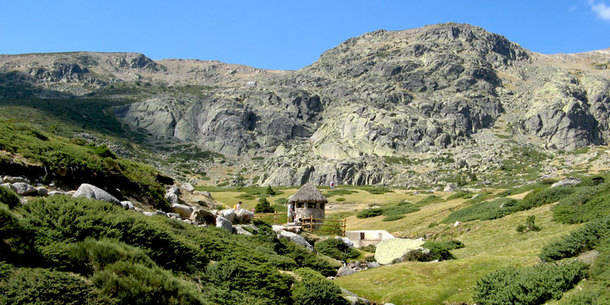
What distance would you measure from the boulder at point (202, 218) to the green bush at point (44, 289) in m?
10.2

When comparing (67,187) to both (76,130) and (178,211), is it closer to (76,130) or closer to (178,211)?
(178,211)

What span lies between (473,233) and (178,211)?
816 inches

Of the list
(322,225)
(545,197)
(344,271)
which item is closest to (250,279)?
(344,271)

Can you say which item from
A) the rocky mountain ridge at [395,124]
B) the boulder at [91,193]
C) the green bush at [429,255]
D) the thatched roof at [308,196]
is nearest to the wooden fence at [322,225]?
the thatched roof at [308,196]

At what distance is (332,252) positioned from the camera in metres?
26.7

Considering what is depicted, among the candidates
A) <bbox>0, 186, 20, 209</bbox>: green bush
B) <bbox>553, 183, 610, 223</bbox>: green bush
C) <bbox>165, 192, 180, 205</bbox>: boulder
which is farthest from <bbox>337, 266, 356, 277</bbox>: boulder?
<bbox>0, 186, 20, 209</bbox>: green bush

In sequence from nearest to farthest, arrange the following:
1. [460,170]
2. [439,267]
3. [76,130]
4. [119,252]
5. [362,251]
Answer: [119,252], [439,267], [362,251], [460,170], [76,130]

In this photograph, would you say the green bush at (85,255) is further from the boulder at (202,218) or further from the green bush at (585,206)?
the green bush at (585,206)

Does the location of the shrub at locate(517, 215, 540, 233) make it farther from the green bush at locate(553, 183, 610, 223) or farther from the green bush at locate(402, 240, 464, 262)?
the green bush at locate(402, 240, 464, 262)

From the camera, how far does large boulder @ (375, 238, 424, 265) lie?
2469 cm

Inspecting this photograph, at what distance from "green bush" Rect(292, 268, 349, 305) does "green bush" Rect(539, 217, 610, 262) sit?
810cm

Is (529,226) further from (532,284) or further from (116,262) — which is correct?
(116,262)

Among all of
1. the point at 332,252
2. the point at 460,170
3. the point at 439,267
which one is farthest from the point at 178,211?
the point at 460,170

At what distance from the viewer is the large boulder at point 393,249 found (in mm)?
24688
